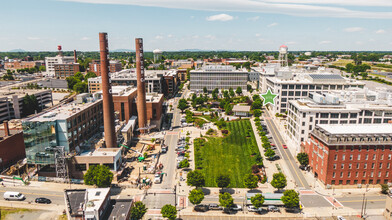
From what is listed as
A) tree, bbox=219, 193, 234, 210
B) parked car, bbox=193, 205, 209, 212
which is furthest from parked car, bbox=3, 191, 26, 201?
tree, bbox=219, 193, 234, 210

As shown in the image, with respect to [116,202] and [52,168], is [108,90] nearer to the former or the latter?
[52,168]

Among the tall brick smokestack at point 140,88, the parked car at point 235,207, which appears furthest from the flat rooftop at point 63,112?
the parked car at point 235,207

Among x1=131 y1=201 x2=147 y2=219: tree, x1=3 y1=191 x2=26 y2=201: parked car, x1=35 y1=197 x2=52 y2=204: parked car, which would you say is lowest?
x1=35 y1=197 x2=52 y2=204: parked car

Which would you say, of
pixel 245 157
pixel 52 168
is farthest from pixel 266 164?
pixel 52 168

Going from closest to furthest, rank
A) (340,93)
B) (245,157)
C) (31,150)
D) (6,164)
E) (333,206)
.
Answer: (333,206) → (31,150) → (6,164) → (245,157) → (340,93)

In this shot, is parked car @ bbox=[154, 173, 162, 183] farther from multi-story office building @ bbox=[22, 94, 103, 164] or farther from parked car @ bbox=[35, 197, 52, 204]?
parked car @ bbox=[35, 197, 52, 204]

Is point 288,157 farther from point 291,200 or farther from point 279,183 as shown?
point 291,200
